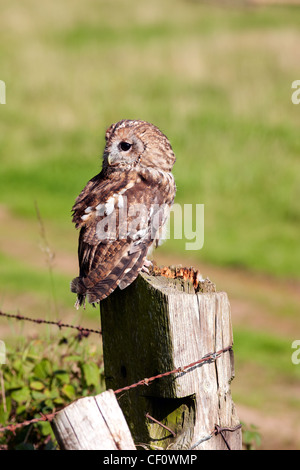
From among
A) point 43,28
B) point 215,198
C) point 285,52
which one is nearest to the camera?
point 215,198

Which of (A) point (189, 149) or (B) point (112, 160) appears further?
(A) point (189, 149)

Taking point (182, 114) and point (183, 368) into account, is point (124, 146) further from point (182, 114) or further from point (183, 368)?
point (182, 114)

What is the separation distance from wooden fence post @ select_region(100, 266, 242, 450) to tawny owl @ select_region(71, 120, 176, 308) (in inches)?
8.9

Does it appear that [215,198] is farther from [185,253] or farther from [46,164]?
[46,164]

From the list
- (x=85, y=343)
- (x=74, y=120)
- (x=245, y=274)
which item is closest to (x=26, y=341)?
(x=85, y=343)

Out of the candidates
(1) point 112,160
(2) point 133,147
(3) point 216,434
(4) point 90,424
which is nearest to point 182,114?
(2) point 133,147

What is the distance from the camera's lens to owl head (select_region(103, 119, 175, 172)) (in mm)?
4863

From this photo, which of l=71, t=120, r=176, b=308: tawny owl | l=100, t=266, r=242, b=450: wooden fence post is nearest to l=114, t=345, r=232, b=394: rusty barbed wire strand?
l=100, t=266, r=242, b=450: wooden fence post

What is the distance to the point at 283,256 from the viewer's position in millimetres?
12031

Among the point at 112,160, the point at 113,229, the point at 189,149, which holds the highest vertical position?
the point at 189,149

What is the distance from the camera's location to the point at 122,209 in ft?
14.2

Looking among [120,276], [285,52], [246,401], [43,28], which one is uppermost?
[43,28]

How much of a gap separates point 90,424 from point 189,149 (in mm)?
13124

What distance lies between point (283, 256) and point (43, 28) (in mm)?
16304
